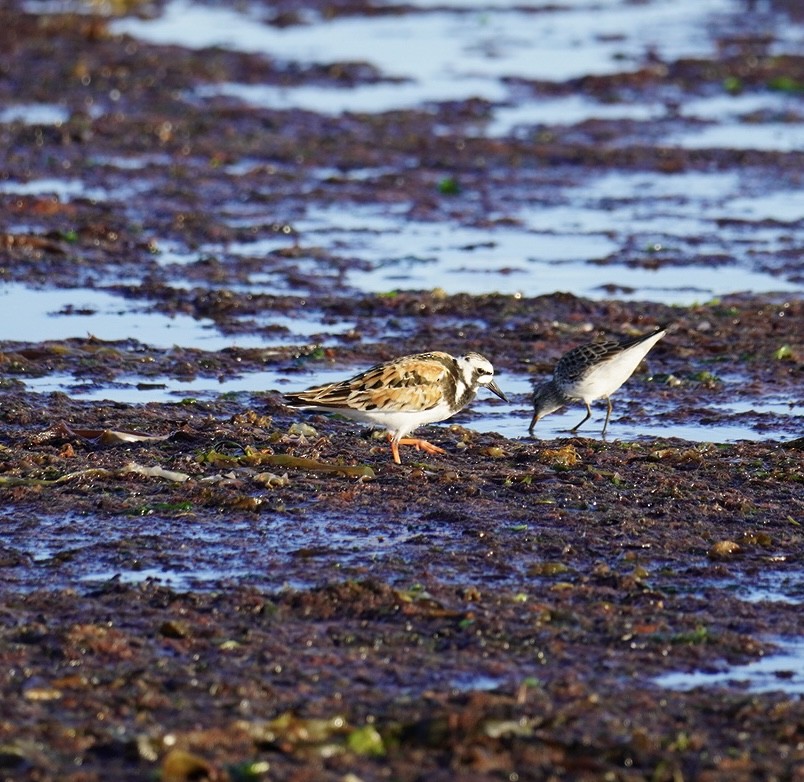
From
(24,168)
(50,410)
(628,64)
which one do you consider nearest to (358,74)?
(628,64)

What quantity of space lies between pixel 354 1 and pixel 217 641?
33.5 m

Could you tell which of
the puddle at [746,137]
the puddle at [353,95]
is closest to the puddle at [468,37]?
the puddle at [353,95]

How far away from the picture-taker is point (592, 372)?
10398 millimetres

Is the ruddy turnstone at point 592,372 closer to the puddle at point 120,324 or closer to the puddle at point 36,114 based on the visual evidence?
the puddle at point 120,324

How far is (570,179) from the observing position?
2016cm

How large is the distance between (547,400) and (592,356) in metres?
0.44

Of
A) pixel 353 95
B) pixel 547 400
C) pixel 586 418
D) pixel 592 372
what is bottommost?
pixel 586 418

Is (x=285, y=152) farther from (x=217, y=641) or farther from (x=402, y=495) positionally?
(x=217, y=641)

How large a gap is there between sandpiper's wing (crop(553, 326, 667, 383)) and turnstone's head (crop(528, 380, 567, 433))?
10 cm

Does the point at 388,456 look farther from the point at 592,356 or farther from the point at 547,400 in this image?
the point at 592,356

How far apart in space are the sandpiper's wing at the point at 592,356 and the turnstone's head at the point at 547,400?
0.32 feet

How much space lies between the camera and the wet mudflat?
19.4 feet

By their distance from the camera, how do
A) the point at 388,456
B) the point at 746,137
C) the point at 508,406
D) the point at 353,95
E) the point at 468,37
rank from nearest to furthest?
the point at 388,456 < the point at 508,406 < the point at 746,137 < the point at 353,95 < the point at 468,37

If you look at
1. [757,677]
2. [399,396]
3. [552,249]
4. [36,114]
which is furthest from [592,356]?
[36,114]
